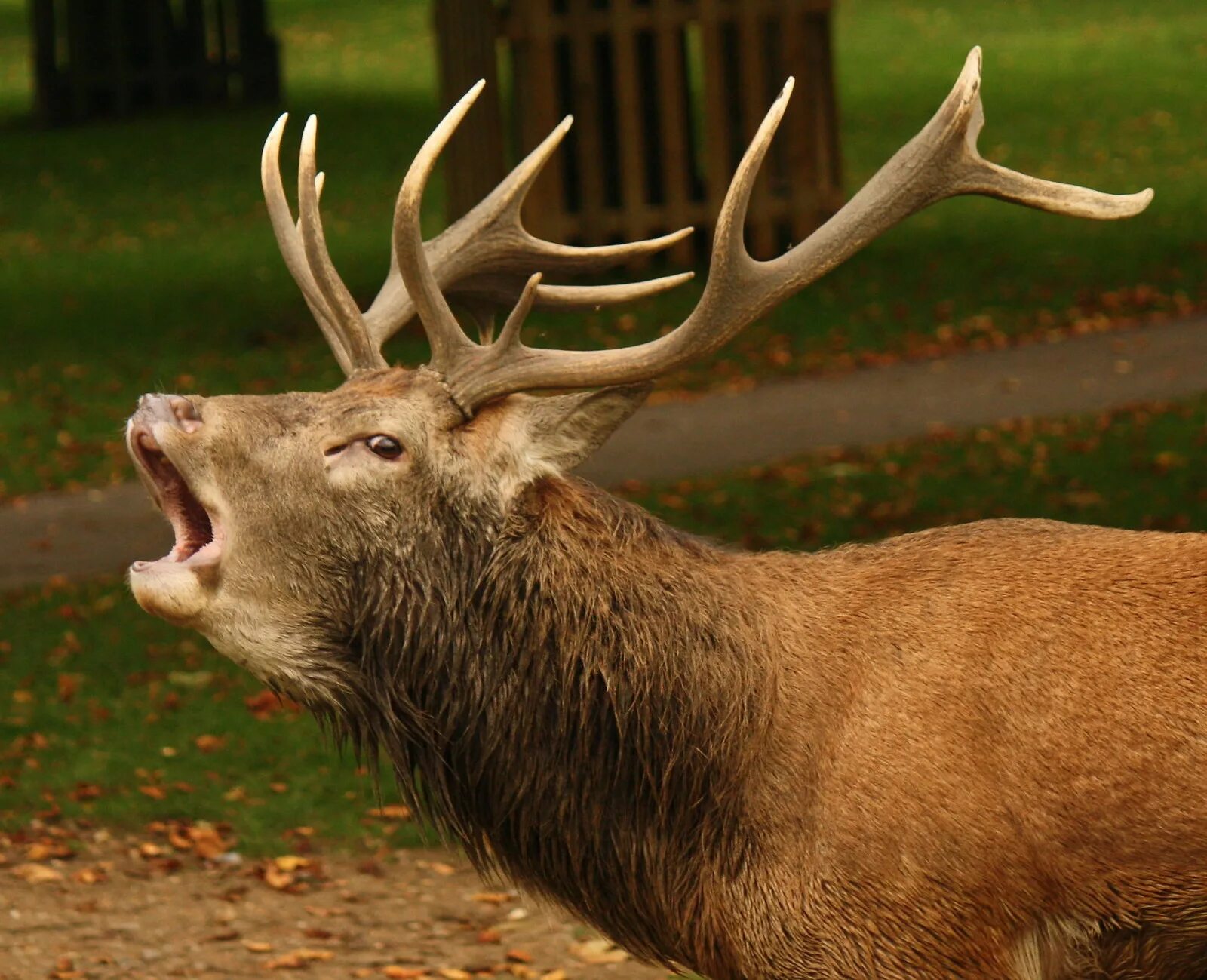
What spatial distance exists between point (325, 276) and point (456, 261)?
51 cm

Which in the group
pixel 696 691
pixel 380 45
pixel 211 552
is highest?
pixel 211 552

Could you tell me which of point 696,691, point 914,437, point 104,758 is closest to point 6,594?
point 104,758

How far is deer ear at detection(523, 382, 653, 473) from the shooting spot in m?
4.29

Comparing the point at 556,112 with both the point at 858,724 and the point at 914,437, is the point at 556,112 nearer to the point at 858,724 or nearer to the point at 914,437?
the point at 914,437

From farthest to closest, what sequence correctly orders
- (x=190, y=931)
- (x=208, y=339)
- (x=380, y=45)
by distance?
(x=380, y=45) → (x=208, y=339) → (x=190, y=931)

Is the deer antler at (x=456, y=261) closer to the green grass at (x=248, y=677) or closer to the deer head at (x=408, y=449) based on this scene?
the deer head at (x=408, y=449)

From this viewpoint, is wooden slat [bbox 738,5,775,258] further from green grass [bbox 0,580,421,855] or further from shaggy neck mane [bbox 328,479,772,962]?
shaggy neck mane [bbox 328,479,772,962]

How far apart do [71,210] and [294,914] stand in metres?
15.2

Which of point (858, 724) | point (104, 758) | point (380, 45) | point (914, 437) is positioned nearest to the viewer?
point (858, 724)

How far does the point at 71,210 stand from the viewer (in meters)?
20.2

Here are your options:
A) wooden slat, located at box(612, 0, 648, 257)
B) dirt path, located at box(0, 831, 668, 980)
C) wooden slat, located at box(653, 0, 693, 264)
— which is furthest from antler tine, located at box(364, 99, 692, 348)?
wooden slat, located at box(653, 0, 693, 264)

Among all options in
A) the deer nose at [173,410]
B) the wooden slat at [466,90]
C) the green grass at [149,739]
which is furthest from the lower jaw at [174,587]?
the wooden slat at [466,90]

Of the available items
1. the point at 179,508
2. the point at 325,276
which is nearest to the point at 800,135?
the point at 325,276

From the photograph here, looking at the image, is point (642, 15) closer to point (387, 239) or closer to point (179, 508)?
point (387, 239)
